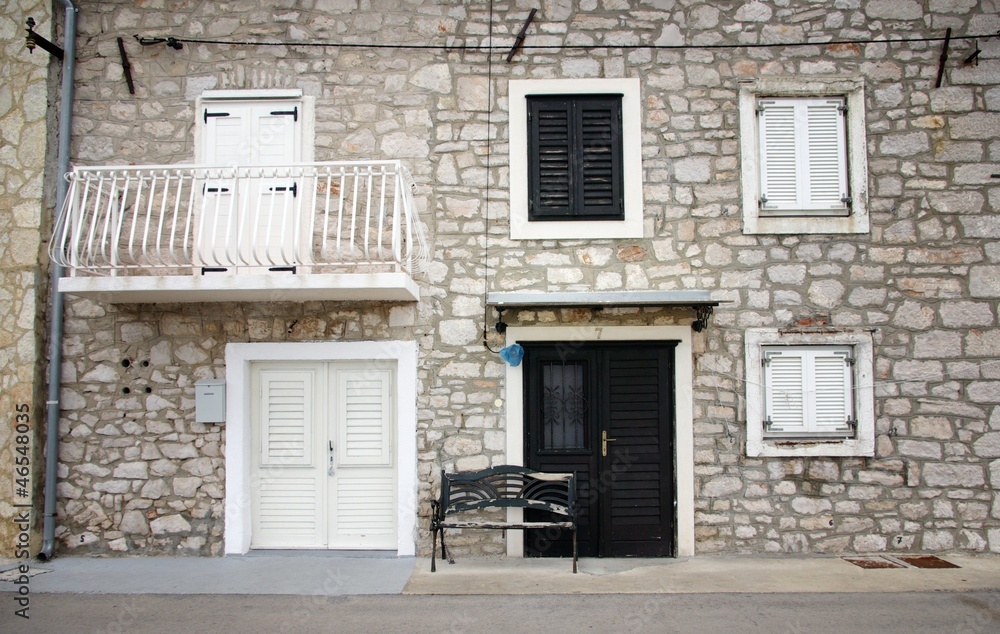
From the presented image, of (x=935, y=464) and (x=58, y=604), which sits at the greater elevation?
(x=935, y=464)

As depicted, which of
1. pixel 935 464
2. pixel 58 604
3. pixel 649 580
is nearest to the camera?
pixel 58 604

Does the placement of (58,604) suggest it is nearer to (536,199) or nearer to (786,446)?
(536,199)

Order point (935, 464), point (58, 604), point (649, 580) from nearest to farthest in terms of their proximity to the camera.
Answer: point (58, 604)
point (649, 580)
point (935, 464)

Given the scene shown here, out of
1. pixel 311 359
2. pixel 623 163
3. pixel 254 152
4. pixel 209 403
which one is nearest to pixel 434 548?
pixel 311 359

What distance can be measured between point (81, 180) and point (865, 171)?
288 inches

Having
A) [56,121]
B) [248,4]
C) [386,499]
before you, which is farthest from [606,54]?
[56,121]

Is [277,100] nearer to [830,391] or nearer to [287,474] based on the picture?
[287,474]

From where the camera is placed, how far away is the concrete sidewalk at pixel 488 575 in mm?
5777

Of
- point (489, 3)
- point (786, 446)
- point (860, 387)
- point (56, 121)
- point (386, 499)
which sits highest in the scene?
point (489, 3)

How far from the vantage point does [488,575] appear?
6141 mm

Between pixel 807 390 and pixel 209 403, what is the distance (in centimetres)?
572

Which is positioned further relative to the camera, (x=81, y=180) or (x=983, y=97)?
(x=983, y=97)

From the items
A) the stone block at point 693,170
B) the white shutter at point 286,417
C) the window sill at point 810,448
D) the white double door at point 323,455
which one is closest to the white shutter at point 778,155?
the stone block at point 693,170

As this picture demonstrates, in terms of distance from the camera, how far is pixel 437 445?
6.70m
